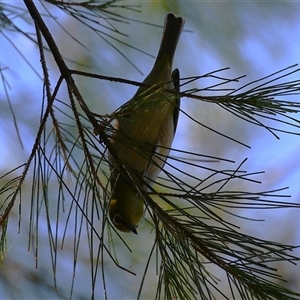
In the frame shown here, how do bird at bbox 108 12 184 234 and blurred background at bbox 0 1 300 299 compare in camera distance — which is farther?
blurred background at bbox 0 1 300 299

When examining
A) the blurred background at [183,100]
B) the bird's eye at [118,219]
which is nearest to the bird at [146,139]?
the bird's eye at [118,219]

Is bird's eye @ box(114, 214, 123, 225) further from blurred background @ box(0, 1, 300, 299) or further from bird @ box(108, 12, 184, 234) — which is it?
blurred background @ box(0, 1, 300, 299)

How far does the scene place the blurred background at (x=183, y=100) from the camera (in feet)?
4.05

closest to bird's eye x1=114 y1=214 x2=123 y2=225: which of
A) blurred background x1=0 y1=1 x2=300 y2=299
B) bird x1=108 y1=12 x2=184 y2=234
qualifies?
bird x1=108 y1=12 x2=184 y2=234

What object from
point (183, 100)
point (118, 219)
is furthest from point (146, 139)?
point (183, 100)

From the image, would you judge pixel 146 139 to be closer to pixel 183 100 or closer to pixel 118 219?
pixel 118 219

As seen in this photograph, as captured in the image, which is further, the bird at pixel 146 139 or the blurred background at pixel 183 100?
the blurred background at pixel 183 100

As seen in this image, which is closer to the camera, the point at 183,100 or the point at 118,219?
the point at 118,219

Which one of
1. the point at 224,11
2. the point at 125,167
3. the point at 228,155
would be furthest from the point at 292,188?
the point at 125,167

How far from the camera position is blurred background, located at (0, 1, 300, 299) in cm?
123

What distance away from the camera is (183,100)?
130 centimetres

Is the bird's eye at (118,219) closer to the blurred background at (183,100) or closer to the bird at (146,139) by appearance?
the bird at (146,139)

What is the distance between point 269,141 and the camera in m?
1.27

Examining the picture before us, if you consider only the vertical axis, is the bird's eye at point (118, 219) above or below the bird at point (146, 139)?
below
